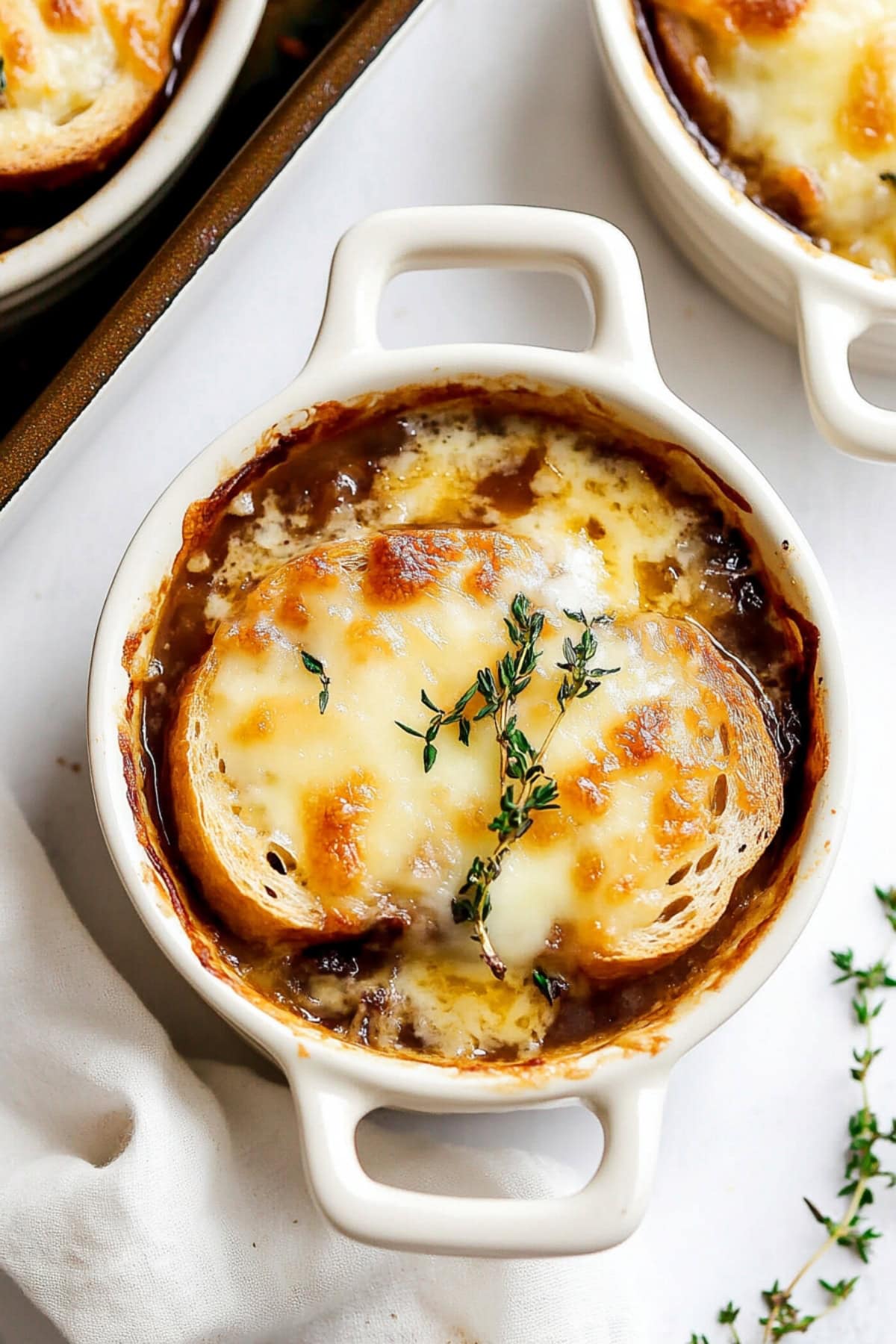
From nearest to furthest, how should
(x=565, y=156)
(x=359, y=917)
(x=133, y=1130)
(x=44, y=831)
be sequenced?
(x=359, y=917), (x=133, y=1130), (x=44, y=831), (x=565, y=156)

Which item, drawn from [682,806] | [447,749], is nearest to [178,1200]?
[447,749]

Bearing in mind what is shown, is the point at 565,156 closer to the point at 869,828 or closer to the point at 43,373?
the point at 43,373

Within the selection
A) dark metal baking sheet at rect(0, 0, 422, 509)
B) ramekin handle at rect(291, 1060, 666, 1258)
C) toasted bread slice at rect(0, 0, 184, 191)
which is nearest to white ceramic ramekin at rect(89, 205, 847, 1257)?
ramekin handle at rect(291, 1060, 666, 1258)

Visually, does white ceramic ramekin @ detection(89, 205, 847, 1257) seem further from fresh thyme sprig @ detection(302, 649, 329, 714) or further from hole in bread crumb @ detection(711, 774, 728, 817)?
fresh thyme sprig @ detection(302, 649, 329, 714)

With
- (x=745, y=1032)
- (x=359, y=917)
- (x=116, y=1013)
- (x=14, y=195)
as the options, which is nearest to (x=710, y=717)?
(x=359, y=917)

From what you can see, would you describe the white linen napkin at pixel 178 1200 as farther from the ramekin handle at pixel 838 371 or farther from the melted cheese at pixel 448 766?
the ramekin handle at pixel 838 371

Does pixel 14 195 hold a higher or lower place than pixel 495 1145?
higher

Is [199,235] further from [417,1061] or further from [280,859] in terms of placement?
[417,1061]
